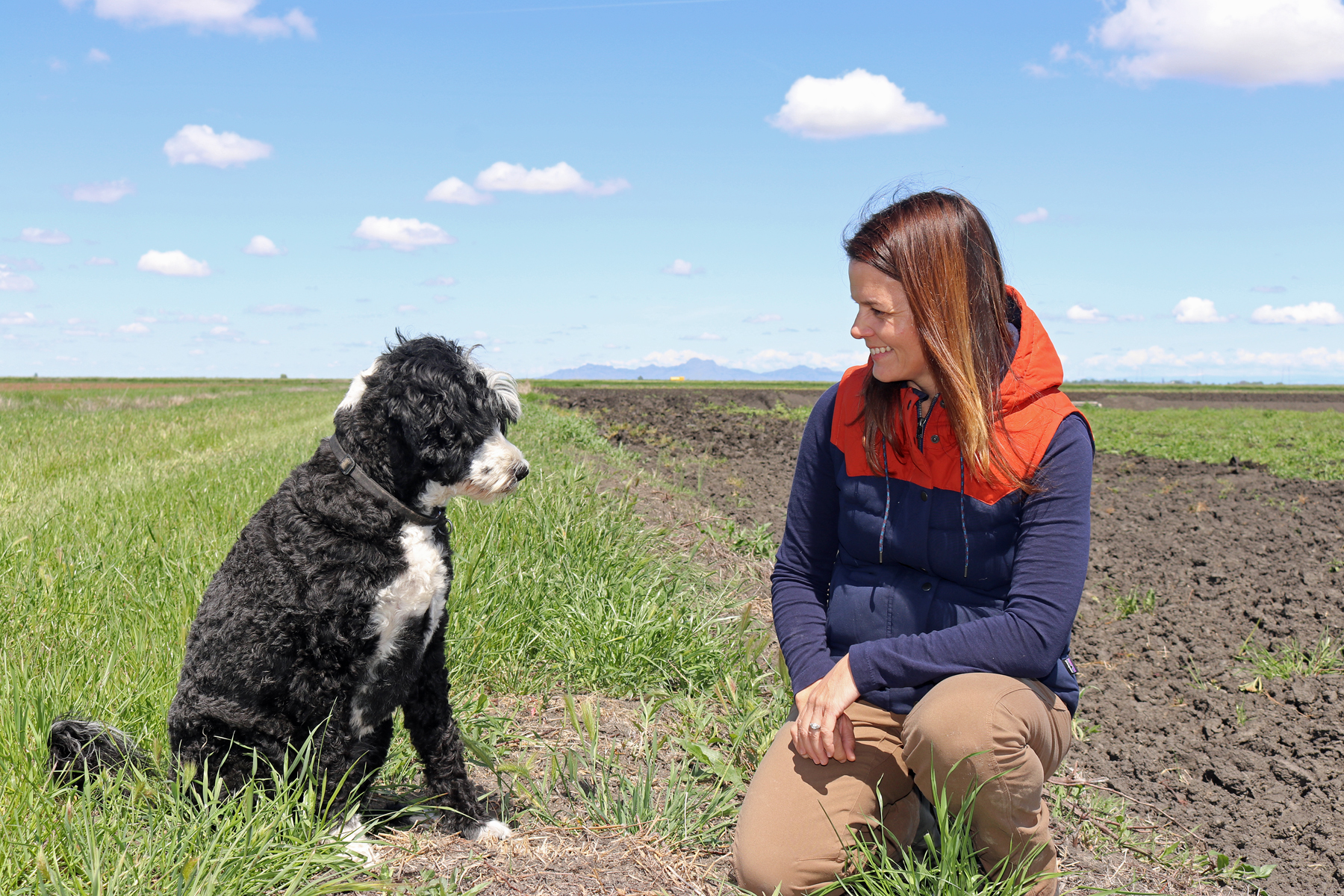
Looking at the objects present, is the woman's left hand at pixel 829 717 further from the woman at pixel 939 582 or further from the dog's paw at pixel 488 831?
the dog's paw at pixel 488 831

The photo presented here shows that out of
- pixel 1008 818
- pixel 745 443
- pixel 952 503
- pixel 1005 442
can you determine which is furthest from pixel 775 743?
pixel 745 443

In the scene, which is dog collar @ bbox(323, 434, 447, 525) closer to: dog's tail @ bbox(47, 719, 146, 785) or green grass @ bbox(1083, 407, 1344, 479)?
dog's tail @ bbox(47, 719, 146, 785)

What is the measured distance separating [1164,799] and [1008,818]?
7.39 feet

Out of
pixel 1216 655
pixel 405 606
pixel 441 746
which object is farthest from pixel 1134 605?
pixel 405 606

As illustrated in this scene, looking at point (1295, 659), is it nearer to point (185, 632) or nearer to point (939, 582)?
point (939, 582)

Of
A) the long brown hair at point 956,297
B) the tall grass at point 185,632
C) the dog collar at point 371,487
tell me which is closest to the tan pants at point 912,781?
the long brown hair at point 956,297

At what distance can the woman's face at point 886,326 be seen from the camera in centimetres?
275

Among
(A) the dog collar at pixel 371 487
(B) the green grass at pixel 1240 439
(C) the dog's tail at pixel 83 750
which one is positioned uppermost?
(A) the dog collar at pixel 371 487

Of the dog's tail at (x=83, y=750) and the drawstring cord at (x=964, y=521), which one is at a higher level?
the drawstring cord at (x=964, y=521)

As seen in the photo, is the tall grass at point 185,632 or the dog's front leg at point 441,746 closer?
the tall grass at point 185,632

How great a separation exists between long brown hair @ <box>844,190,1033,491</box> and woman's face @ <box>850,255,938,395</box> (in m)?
0.03

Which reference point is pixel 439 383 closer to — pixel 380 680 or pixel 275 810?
pixel 380 680

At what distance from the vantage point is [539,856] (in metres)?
2.76

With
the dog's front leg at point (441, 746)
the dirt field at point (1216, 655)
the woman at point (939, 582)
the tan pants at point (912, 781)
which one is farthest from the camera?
the dirt field at point (1216, 655)
